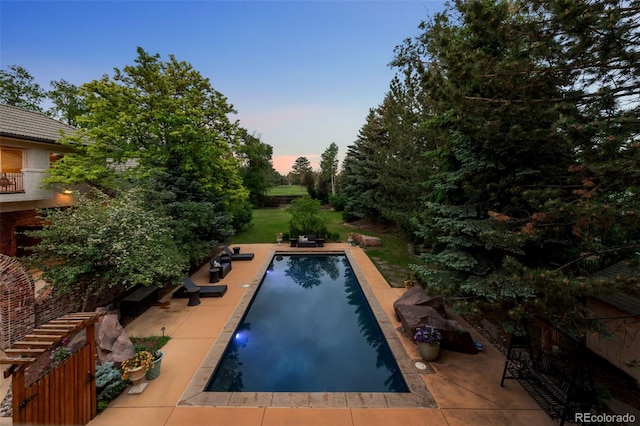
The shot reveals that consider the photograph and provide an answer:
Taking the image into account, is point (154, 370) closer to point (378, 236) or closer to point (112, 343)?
point (112, 343)

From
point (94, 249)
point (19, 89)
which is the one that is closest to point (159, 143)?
point (94, 249)

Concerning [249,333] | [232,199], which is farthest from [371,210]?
[249,333]

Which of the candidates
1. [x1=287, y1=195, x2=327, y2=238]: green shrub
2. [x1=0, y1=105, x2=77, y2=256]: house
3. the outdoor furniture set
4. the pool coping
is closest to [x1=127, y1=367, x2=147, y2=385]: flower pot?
the pool coping

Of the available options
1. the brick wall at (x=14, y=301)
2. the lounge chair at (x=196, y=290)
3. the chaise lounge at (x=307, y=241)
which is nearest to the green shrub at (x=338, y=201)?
the chaise lounge at (x=307, y=241)

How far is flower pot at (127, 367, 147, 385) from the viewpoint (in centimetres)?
544

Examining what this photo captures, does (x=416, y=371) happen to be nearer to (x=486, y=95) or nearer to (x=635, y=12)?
(x=486, y=95)

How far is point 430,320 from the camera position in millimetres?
7289

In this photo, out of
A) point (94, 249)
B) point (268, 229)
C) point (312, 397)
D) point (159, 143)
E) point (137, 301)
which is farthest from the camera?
point (268, 229)

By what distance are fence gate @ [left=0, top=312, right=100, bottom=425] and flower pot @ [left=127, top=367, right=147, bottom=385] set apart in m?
0.69

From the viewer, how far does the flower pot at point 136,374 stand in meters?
5.44

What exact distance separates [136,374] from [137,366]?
0.52 feet

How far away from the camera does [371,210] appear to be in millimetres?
26047

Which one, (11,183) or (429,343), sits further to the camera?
(11,183)

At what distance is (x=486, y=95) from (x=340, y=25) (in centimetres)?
1379
